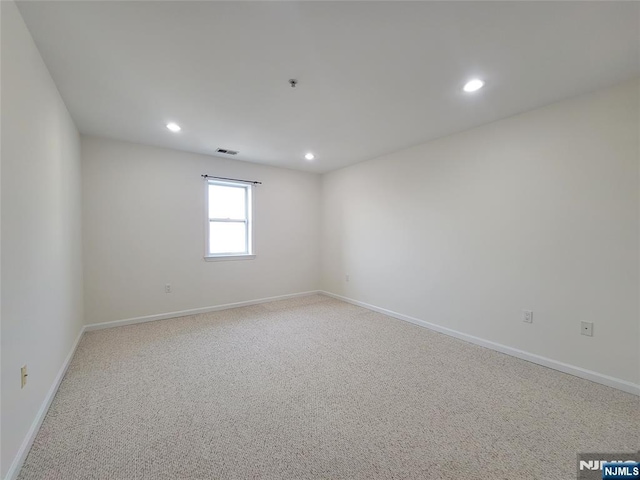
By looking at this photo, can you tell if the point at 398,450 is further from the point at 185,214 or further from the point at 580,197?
the point at 185,214

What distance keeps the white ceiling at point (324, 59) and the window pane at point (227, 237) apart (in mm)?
1747

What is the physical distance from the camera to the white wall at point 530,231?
213cm

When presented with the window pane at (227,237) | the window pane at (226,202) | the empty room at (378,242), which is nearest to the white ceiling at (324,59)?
the empty room at (378,242)

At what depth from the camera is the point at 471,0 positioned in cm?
138

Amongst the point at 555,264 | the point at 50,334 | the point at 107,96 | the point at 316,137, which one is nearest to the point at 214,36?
the point at 107,96

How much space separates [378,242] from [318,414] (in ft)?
9.07

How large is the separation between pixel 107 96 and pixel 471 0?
2.79m

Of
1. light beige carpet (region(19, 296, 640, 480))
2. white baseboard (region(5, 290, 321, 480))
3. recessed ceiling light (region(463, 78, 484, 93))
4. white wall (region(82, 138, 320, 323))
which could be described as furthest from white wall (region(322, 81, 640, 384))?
white baseboard (region(5, 290, 321, 480))

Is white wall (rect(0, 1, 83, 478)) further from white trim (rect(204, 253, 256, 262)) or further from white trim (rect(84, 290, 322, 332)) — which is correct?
white trim (rect(204, 253, 256, 262))

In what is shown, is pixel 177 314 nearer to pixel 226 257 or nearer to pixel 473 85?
pixel 226 257

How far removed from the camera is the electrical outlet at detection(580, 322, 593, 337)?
2.27m

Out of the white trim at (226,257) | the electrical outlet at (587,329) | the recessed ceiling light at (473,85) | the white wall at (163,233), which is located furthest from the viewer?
the white trim at (226,257)

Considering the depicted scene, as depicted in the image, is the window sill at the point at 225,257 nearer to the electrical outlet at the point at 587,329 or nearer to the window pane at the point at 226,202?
the window pane at the point at 226,202

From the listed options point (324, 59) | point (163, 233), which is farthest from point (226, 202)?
point (324, 59)
